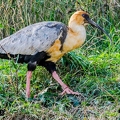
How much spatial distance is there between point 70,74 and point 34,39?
32.8 inches

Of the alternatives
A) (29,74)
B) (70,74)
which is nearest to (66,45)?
(29,74)

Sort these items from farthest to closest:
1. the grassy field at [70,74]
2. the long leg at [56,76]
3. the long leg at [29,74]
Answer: the long leg at [56,76]
the long leg at [29,74]
the grassy field at [70,74]

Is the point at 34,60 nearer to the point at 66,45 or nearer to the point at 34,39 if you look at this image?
the point at 34,39

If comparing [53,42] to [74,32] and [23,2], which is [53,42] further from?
[23,2]

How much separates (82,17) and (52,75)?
2.57 ft

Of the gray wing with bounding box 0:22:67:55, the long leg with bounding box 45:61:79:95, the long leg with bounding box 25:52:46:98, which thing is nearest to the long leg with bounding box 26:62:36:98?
the long leg with bounding box 25:52:46:98

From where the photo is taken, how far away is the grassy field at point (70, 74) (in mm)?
6027

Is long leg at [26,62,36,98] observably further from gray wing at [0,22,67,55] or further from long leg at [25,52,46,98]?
gray wing at [0,22,67,55]

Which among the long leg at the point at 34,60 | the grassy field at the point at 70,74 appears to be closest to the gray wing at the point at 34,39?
the long leg at the point at 34,60

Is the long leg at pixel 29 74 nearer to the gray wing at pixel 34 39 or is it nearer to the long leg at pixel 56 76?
the gray wing at pixel 34 39

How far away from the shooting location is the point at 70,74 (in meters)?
7.00

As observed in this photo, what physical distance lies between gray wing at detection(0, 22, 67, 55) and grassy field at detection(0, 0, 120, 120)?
24cm

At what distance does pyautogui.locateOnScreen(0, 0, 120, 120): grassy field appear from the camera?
6.03m

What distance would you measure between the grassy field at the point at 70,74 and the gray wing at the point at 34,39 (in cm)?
24
